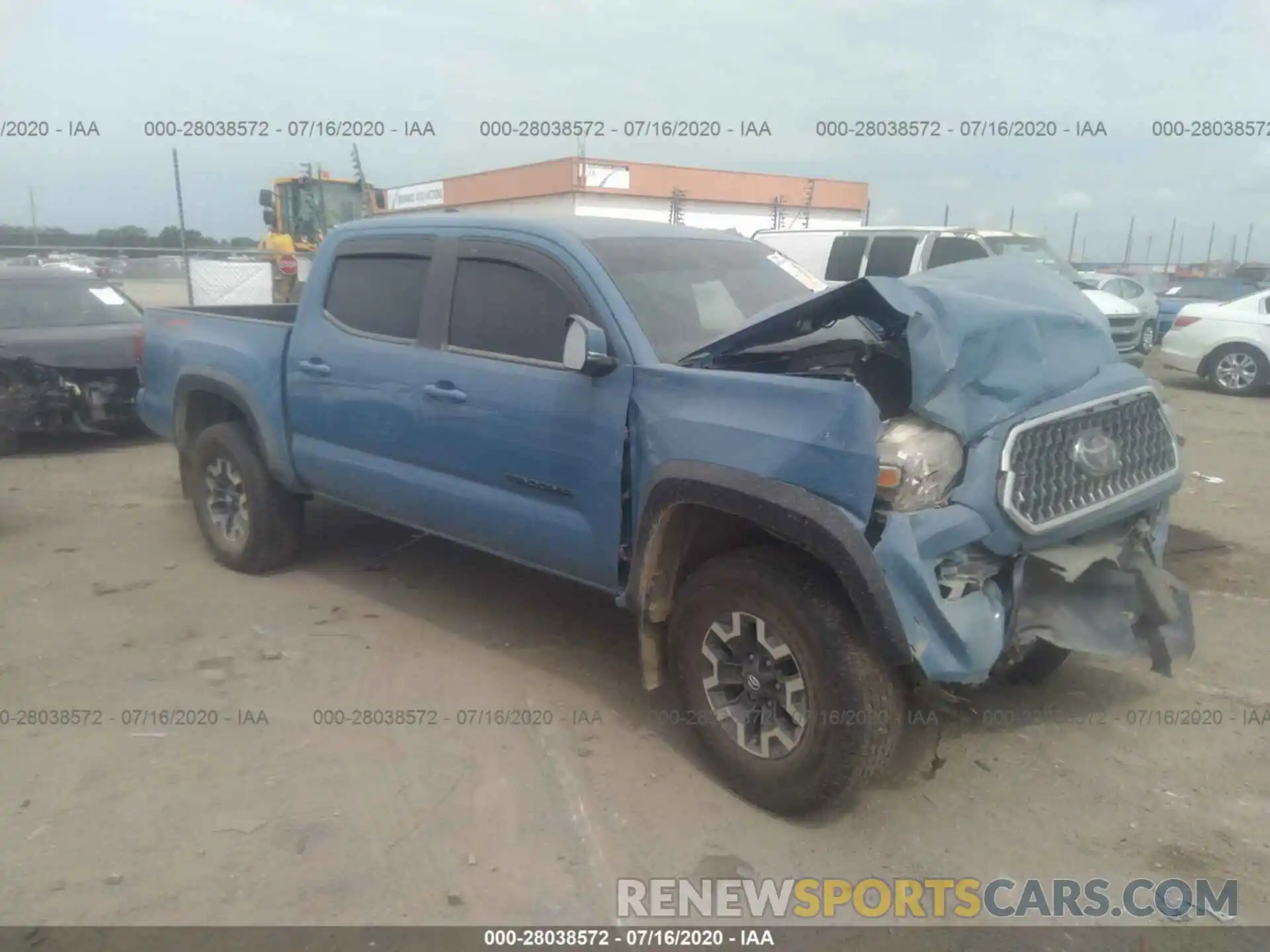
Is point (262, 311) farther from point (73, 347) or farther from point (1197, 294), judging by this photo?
point (1197, 294)

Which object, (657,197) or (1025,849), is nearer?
(1025,849)

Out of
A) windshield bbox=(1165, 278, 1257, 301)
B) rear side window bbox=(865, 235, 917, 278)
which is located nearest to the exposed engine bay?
rear side window bbox=(865, 235, 917, 278)

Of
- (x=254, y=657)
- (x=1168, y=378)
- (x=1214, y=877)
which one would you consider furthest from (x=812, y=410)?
(x=1168, y=378)

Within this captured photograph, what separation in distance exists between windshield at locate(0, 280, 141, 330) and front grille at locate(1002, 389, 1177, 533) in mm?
9153

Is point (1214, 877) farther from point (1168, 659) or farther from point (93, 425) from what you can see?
point (93, 425)

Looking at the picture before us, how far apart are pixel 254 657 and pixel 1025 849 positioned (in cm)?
342

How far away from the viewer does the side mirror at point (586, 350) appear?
12.1 feet

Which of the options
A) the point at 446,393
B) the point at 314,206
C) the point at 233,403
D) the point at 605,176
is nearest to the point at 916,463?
the point at 446,393

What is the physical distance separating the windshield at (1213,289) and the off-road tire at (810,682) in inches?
742

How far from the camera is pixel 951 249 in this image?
12.7m

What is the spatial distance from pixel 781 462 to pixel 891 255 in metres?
10.4

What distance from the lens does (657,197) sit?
22.0m

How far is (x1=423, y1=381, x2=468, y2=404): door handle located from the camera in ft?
14.3

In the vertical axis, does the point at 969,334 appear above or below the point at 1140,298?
above
